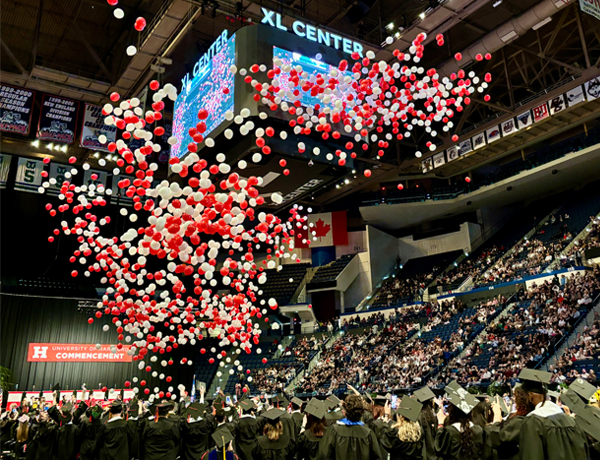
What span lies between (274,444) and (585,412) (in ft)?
10.4

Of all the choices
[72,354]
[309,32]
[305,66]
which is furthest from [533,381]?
[72,354]

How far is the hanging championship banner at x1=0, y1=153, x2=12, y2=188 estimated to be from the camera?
2562cm

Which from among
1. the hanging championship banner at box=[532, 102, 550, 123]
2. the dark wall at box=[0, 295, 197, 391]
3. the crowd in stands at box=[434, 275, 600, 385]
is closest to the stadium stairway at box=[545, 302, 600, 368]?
the crowd in stands at box=[434, 275, 600, 385]

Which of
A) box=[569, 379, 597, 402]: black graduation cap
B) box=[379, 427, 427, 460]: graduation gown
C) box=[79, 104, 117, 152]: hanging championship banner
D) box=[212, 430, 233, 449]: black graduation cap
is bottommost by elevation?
box=[379, 427, 427, 460]: graduation gown

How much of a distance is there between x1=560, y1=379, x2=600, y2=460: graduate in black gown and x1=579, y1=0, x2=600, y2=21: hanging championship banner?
1114 cm

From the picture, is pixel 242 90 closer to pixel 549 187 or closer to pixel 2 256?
pixel 2 256

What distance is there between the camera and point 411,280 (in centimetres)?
3059

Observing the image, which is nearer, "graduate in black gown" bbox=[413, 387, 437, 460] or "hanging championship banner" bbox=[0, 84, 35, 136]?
"graduate in black gown" bbox=[413, 387, 437, 460]

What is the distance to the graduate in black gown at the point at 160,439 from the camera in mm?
7555

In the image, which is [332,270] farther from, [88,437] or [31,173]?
[88,437]

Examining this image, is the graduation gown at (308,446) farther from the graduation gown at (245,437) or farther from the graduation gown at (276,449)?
the graduation gown at (245,437)

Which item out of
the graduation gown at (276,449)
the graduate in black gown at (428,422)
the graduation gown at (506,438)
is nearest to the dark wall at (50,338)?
the graduation gown at (276,449)

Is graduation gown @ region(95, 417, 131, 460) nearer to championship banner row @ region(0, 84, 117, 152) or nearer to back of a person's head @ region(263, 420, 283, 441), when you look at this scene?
back of a person's head @ region(263, 420, 283, 441)

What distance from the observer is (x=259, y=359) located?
98.8 feet
